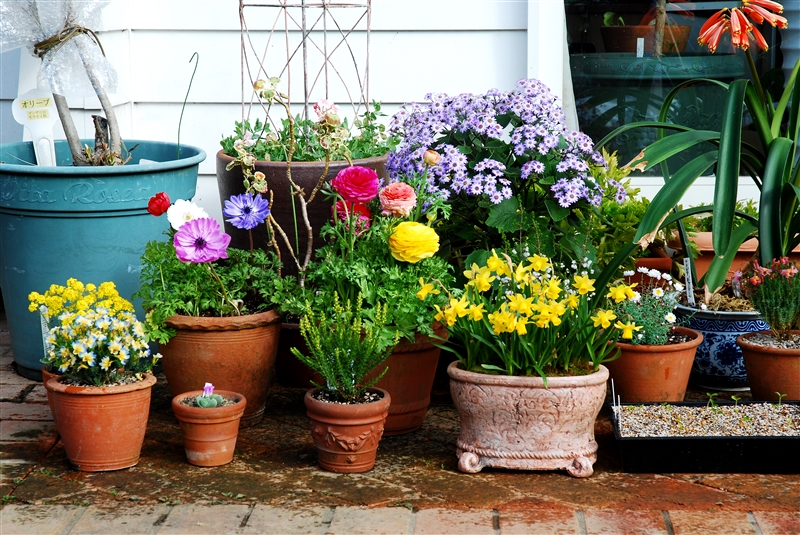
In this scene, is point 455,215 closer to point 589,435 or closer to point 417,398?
point 417,398

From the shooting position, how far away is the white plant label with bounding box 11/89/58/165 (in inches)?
136

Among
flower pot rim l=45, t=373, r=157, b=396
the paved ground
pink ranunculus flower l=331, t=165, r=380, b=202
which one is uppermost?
pink ranunculus flower l=331, t=165, r=380, b=202

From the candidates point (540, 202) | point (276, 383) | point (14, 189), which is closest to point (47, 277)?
point (14, 189)

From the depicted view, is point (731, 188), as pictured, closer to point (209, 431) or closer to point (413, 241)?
point (413, 241)

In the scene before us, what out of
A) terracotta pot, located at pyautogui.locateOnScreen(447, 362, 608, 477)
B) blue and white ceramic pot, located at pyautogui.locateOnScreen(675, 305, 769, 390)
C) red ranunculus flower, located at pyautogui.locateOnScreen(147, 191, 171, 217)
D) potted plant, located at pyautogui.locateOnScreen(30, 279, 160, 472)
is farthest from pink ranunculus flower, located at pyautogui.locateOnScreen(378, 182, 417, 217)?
blue and white ceramic pot, located at pyautogui.locateOnScreen(675, 305, 769, 390)

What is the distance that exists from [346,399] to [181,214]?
718 millimetres

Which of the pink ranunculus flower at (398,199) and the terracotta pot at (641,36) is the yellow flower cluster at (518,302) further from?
the terracotta pot at (641,36)

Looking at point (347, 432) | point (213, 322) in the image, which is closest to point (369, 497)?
point (347, 432)

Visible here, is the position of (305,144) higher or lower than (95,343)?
higher

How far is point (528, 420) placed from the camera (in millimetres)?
2533

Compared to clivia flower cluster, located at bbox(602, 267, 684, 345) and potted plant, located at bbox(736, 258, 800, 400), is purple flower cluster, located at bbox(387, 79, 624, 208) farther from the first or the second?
potted plant, located at bbox(736, 258, 800, 400)

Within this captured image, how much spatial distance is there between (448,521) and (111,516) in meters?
0.82

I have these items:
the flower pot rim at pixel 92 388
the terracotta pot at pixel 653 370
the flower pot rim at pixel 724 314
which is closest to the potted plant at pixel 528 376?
the terracotta pot at pixel 653 370

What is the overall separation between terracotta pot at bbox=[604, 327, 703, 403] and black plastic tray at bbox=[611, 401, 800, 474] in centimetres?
43
